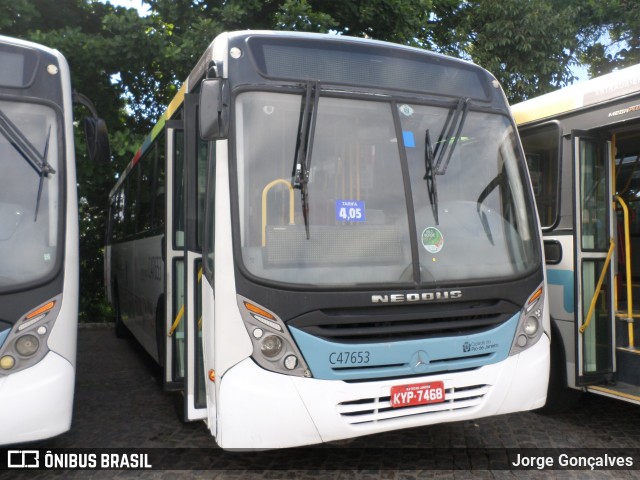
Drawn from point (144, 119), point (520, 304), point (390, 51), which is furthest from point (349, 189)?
point (144, 119)

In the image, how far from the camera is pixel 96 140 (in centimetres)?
477

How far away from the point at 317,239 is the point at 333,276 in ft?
0.81

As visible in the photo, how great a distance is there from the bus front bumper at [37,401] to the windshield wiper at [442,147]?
8.54ft

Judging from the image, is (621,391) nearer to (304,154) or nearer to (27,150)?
(304,154)

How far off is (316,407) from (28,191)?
2327mm

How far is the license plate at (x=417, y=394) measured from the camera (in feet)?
12.4

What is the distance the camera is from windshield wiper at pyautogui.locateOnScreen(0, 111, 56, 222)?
4.00m

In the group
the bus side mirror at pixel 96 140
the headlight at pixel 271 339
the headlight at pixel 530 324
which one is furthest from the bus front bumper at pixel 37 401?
the headlight at pixel 530 324

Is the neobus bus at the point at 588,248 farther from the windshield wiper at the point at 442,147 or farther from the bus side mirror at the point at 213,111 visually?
the bus side mirror at the point at 213,111

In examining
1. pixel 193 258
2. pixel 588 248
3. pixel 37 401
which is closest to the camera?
pixel 37 401

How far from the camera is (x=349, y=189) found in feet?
13.0

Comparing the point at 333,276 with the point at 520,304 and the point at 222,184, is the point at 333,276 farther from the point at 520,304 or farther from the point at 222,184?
the point at 520,304

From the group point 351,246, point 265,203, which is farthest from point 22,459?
point 351,246

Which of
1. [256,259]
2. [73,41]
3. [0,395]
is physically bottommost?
[0,395]
